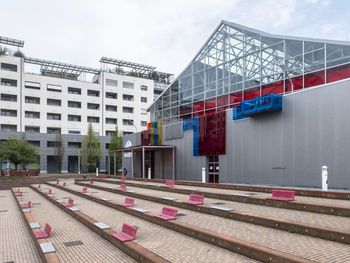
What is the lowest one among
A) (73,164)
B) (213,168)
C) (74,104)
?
(73,164)

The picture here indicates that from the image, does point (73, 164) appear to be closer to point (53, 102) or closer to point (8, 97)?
point (53, 102)

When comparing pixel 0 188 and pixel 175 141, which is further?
pixel 0 188

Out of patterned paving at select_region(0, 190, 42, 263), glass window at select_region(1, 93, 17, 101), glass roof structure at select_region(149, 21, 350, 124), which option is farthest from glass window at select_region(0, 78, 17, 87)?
patterned paving at select_region(0, 190, 42, 263)

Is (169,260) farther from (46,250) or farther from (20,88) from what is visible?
(20,88)

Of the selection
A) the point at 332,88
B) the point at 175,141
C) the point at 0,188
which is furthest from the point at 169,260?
the point at 0,188

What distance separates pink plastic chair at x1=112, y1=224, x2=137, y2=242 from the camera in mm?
7312

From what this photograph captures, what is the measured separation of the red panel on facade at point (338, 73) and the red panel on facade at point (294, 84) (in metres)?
1.79

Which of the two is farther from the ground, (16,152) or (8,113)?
(8,113)

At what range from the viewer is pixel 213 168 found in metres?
23.3

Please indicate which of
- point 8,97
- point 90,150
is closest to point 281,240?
point 90,150

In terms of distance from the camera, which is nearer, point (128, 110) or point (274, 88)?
point (274, 88)

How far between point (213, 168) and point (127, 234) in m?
16.2

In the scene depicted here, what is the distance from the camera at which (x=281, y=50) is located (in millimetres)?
19562

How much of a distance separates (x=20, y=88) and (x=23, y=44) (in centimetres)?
1143
